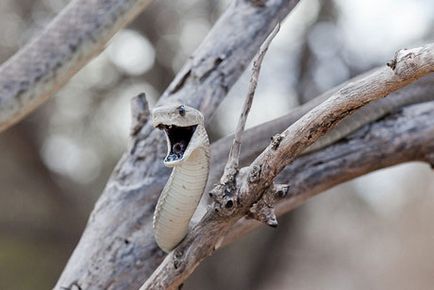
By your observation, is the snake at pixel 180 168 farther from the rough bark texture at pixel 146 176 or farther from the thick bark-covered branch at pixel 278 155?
the rough bark texture at pixel 146 176

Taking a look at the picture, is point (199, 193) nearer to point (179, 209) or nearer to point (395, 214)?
point (179, 209)

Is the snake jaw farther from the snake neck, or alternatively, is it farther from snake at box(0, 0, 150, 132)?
snake at box(0, 0, 150, 132)

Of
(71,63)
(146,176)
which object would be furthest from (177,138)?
(71,63)

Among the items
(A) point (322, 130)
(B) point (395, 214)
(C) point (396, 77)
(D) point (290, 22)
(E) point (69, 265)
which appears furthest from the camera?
(B) point (395, 214)

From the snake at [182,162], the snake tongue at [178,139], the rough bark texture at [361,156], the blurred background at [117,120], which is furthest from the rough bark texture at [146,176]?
the blurred background at [117,120]

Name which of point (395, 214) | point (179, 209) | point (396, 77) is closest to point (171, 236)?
point (179, 209)

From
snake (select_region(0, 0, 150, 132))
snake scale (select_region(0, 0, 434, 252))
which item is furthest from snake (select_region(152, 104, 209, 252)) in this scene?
snake (select_region(0, 0, 150, 132))
